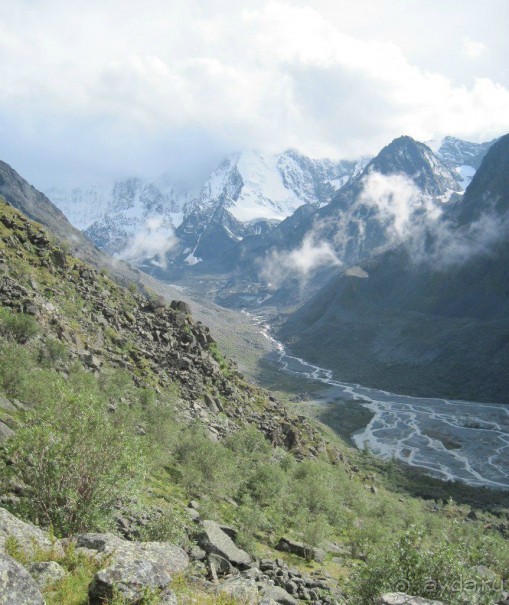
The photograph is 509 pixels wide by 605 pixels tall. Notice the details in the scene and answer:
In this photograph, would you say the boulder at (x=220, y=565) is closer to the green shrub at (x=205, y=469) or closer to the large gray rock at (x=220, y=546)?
the large gray rock at (x=220, y=546)

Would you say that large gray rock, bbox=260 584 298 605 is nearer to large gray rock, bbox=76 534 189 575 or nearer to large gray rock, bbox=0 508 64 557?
large gray rock, bbox=76 534 189 575


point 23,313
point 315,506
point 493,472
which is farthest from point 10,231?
point 493,472

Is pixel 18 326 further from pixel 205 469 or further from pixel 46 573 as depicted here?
pixel 46 573

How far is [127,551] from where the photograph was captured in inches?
477

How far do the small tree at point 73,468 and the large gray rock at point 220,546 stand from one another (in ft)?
17.6

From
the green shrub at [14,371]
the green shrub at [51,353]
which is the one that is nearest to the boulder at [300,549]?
the green shrub at [14,371]

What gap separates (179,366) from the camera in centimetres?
5572

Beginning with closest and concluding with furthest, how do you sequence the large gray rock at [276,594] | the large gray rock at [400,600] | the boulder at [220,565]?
the large gray rock at [400,600]
the large gray rock at [276,594]
the boulder at [220,565]

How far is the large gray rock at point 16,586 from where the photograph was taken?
29.0 feet

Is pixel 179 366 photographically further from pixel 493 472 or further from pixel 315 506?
pixel 493 472

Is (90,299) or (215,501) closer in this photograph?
(215,501)

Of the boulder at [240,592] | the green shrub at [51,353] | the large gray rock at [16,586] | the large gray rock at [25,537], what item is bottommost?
the green shrub at [51,353]

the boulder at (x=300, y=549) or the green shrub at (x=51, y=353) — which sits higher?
the green shrub at (x=51, y=353)

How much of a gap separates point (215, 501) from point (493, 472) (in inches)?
3614
